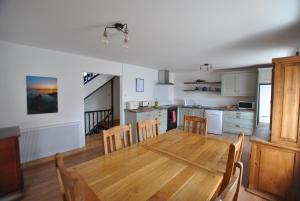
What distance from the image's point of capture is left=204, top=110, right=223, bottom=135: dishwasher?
4922 mm

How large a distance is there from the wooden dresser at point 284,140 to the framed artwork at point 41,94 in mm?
3649

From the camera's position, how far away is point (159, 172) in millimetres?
1188

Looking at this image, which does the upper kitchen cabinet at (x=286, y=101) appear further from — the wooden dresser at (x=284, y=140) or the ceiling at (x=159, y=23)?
the ceiling at (x=159, y=23)

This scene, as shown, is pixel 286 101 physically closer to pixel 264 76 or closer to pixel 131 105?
pixel 264 76

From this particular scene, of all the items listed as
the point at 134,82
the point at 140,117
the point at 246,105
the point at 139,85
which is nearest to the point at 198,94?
the point at 246,105

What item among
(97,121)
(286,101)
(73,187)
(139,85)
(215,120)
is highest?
(139,85)

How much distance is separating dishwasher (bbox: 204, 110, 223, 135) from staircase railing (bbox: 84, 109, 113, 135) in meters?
3.61

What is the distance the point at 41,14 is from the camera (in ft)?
5.28

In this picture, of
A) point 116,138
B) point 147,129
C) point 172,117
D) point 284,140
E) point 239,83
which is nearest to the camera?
point 116,138

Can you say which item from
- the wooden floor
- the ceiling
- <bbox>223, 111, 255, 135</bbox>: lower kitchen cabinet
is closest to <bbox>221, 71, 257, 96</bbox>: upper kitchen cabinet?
<bbox>223, 111, 255, 135</bbox>: lower kitchen cabinet

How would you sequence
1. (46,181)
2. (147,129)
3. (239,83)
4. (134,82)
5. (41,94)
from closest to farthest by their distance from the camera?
(147,129) < (46,181) < (41,94) < (134,82) < (239,83)

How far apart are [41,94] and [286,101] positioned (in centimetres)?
390

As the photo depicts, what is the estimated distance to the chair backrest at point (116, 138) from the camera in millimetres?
1612

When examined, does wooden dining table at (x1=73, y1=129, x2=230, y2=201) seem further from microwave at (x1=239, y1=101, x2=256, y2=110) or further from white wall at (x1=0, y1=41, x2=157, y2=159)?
microwave at (x1=239, y1=101, x2=256, y2=110)
